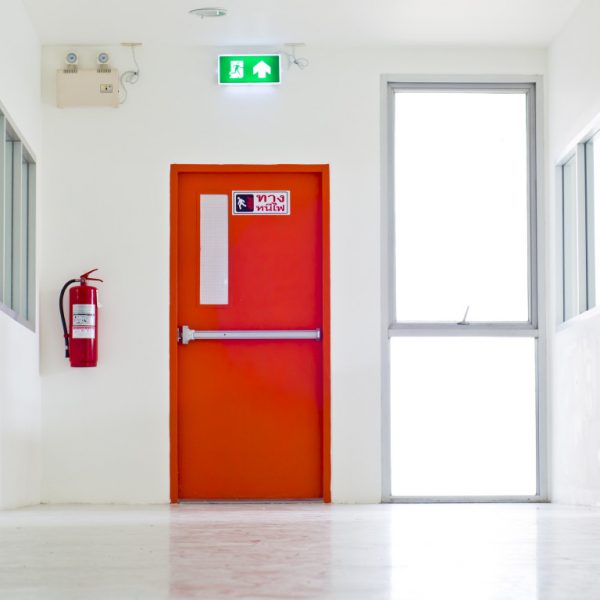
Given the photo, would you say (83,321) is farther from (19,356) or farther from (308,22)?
(308,22)

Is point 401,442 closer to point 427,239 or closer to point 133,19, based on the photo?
point 427,239

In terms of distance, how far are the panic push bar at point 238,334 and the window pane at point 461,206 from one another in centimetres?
67

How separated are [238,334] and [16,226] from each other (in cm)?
147

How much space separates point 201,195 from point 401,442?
1.95 metres

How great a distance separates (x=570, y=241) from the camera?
25.6 feet

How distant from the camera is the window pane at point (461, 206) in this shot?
8.04 metres

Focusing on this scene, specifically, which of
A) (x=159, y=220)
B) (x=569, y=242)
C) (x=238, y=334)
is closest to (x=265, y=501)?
(x=238, y=334)

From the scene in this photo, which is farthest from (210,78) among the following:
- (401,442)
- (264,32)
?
(401,442)

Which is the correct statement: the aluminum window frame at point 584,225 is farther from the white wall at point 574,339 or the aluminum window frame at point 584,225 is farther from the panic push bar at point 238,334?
the panic push bar at point 238,334

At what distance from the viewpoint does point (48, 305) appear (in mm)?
7848

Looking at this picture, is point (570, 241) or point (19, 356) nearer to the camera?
point (19, 356)

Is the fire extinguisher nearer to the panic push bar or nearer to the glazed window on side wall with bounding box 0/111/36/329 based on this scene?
the glazed window on side wall with bounding box 0/111/36/329

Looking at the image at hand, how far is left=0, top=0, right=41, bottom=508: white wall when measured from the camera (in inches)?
265

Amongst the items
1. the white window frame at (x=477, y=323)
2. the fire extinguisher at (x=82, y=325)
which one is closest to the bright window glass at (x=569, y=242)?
the white window frame at (x=477, y=323)
